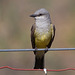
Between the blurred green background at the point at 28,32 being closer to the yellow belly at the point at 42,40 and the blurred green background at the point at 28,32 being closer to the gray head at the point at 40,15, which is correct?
the yellow belly at the point at 42,40

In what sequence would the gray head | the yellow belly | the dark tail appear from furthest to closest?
the dark tail < the gray head < the yellow belly

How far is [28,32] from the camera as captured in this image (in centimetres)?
1017

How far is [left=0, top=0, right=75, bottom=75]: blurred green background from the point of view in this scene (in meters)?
9.09

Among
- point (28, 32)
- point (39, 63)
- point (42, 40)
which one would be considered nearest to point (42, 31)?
point (42, 40)

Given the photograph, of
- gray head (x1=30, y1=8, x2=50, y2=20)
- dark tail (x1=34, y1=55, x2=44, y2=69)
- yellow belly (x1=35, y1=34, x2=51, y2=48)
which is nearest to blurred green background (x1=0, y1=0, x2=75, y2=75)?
dark tail (x1=34, y1=55, x2=44, y2=69)

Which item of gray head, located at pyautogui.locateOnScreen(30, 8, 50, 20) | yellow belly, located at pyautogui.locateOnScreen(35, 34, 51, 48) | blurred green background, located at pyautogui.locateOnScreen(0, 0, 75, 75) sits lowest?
blurred green background, located at pyautogui.locateOnScreen(0, 0, 75, 75)

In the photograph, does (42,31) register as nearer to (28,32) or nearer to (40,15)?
(40,15)

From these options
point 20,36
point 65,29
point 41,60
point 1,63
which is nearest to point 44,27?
point 41,60

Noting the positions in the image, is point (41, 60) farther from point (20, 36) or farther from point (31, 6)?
point (31, 6)

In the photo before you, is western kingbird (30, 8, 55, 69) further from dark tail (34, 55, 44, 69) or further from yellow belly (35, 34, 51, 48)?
dark tail (34, 55, 44, 69)

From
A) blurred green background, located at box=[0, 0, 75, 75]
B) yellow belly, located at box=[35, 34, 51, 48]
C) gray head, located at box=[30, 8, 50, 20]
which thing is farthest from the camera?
blurred green background, located at box=[0, 0, 75, 75]

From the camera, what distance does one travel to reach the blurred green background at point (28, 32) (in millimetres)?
9094

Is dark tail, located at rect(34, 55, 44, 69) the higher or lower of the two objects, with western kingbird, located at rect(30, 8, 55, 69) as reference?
lower

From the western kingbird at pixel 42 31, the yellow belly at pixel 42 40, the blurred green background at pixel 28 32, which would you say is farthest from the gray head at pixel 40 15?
the blurred green background at pixel 28 32
